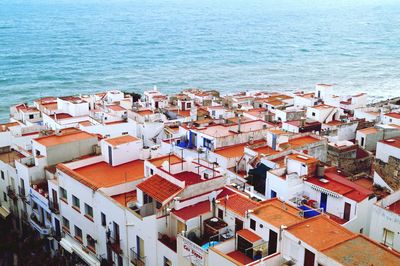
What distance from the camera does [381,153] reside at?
137ft

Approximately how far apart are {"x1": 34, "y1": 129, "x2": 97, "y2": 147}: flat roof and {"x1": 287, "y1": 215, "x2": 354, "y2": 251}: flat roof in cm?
2106

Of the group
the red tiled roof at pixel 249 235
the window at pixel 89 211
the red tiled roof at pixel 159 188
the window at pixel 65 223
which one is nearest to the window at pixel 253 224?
the red tiled roof at pixel 249 235

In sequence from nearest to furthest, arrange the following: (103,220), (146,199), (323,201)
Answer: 1. (146,199)
2. (103,220)
3. (323,201)

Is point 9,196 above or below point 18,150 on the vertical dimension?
below

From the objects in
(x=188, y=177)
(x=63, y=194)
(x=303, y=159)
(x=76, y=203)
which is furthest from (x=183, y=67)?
(x=188, y=177)

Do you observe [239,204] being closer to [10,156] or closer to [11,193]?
[11,193]

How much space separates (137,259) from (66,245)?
6343 millimetres

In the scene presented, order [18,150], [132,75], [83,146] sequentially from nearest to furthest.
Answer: [83,146] → [18,150] → [132,75]

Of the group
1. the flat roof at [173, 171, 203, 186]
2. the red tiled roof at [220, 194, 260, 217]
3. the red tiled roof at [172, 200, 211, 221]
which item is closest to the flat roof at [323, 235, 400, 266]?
the red tiled roof at [220, 194, 260, 217]

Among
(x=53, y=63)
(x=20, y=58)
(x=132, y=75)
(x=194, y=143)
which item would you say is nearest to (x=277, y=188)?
(x=194, y=143)

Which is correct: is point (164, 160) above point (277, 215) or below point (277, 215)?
above

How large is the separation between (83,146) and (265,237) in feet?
63.2

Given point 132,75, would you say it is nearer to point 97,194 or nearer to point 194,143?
point 194,143

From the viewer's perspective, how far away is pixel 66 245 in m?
31.5
